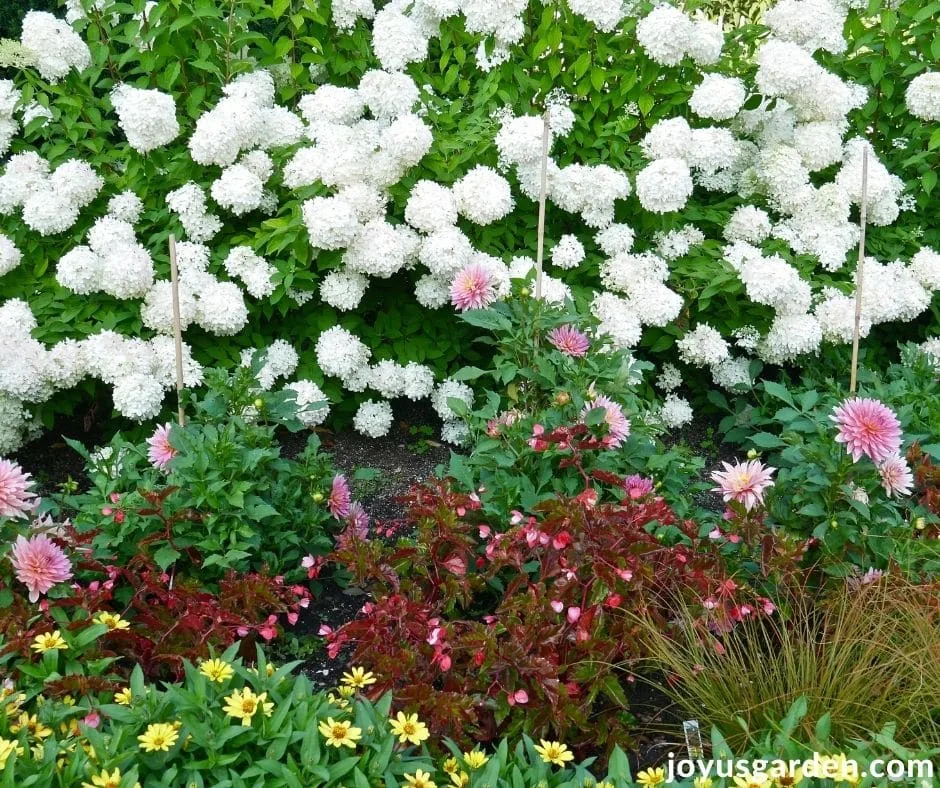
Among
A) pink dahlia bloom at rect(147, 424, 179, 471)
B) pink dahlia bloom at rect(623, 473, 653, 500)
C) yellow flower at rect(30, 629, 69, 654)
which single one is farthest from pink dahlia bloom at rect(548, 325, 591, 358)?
yellow flower at rect(30, 629, 69, 654)

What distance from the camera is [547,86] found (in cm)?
389

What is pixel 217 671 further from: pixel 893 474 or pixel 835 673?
pixel 893 474

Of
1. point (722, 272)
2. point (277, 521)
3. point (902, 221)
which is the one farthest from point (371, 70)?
point (902, 221)

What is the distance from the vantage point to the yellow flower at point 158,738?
179 cm

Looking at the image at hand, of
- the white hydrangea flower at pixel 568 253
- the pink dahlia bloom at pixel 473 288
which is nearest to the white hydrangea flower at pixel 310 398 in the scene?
the pink dahlia bloom at pixel 473 288

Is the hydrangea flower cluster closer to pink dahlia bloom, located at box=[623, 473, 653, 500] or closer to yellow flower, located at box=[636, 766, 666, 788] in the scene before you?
pink dahlia bloom, located at box=[623, 473, 653, 500]

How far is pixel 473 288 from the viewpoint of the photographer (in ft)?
10.3

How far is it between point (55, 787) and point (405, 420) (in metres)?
2.34

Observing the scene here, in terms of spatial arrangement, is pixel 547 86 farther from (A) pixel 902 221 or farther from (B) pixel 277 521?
(B) pixel 277 521

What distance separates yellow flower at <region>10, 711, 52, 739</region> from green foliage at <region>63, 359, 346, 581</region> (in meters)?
0.54

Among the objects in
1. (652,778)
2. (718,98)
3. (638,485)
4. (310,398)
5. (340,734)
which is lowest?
(652,778)

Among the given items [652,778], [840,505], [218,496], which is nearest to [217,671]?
[218,496]

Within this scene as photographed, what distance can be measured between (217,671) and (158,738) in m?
0.21

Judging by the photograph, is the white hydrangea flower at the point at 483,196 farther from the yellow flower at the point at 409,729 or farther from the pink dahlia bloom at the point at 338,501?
the yellow flower at the point at 409,729
